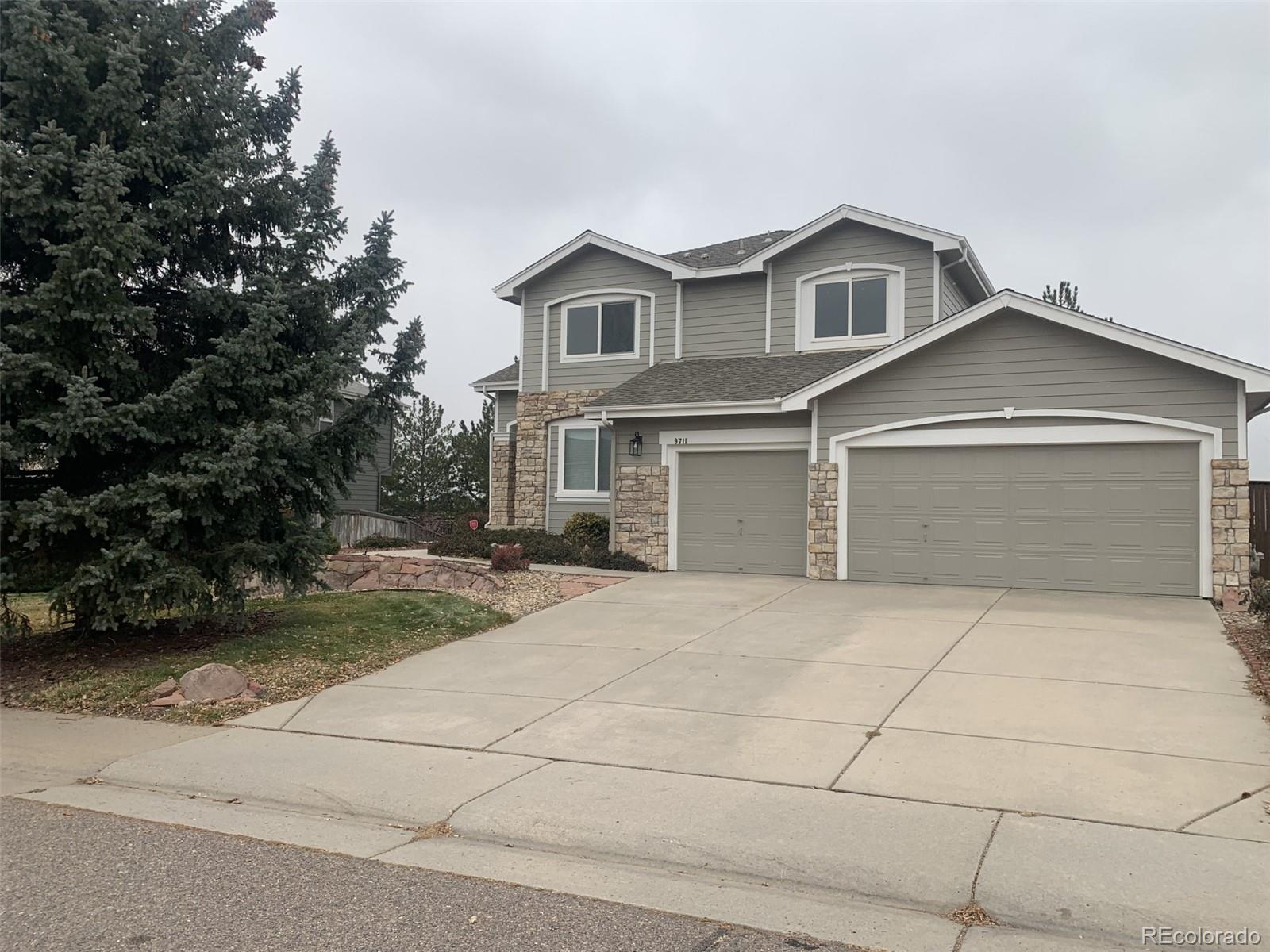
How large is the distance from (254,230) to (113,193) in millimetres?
2164

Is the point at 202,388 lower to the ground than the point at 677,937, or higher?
higher

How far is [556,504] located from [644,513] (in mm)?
3383

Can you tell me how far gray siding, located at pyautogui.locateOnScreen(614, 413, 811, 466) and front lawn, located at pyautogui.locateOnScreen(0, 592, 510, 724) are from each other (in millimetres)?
5213

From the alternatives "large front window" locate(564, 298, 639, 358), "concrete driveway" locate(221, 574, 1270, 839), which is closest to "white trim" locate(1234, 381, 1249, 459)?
"concrete driveway" locate(221, 574, 1270, 839)

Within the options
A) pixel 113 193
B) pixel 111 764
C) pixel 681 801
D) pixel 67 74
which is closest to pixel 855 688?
pixel 681 801

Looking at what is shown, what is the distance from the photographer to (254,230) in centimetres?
1045

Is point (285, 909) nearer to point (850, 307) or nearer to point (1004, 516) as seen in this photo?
point (1004, 516)

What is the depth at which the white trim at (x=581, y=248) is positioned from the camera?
758 inches

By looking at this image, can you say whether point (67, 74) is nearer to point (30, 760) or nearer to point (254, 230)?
point (254, 230)

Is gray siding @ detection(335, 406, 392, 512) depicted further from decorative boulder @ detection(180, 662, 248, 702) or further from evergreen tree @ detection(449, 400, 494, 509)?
decorative boulder @ detection(180, 662, 248, 702)

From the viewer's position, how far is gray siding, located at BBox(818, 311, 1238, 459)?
12656 mm

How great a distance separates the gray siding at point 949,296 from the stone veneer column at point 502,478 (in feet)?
32.5

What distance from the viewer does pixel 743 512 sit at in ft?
53.2

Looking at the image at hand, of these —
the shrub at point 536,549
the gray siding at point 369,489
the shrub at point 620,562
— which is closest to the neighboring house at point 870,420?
the shrub at point 620,562
